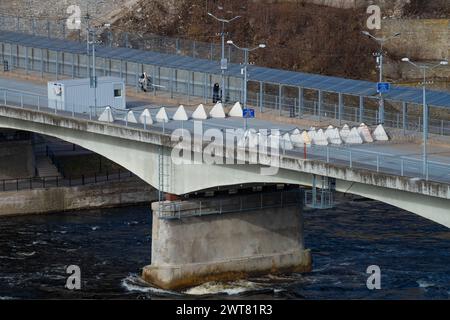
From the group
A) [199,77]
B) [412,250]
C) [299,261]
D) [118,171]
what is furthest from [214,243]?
[118,171]

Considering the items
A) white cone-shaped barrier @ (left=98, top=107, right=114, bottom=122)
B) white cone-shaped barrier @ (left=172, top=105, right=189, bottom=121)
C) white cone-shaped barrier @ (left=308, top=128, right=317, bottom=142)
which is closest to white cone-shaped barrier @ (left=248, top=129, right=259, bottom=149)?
white cone-shaped barrier @ (left=308, top=128, right=317, bottom=142)

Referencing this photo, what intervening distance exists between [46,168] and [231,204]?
31307 mm

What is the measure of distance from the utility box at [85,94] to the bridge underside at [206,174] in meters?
1.84

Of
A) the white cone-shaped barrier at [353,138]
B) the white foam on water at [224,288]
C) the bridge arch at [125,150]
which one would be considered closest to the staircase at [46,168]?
the bridge arch at [125,150]

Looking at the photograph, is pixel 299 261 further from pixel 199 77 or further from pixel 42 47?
pixel 42 47

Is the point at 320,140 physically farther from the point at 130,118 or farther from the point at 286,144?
the point at 130,118

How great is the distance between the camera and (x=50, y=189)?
124562 millimetres

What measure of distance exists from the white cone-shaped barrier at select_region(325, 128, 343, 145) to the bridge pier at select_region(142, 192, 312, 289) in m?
7.71

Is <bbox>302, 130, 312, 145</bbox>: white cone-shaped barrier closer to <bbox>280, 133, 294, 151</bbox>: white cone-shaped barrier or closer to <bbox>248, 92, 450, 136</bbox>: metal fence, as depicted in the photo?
<bbox>280, 133, 294, 151</bbox>: white cone-shaped barrier

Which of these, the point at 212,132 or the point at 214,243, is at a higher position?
the point at 212,132

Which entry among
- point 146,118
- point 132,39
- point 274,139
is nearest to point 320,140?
point 274,139

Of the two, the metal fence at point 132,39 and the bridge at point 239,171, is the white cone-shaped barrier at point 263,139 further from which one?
the metal fence at point 132,39

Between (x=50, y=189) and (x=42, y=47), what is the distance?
11827 millimetres

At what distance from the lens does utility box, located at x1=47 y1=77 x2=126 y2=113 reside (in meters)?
110
